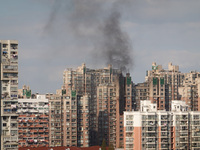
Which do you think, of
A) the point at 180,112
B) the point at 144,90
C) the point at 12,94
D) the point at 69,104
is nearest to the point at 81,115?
the point at 69,104

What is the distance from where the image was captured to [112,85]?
583ft

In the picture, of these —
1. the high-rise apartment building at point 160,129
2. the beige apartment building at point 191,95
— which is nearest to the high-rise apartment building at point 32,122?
the high-rise apartment building at point 160,129

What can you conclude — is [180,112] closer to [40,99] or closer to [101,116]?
[40,99]

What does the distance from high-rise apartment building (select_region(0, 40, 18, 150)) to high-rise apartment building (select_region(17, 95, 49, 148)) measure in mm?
48111

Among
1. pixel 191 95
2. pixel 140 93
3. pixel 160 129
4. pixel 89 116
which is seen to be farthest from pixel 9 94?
pixel 191 95

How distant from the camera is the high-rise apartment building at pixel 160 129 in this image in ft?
414

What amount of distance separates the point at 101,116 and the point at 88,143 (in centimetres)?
982

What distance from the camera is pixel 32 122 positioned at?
15012cm

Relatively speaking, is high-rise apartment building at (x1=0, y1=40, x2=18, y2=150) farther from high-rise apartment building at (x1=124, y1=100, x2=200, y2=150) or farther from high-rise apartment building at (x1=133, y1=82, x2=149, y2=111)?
high-rise apartment building at (x1=133, y1=82, x2=149, y2=111)

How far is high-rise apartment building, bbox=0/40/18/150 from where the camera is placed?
9975 centimetres

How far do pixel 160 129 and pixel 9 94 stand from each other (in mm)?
34706

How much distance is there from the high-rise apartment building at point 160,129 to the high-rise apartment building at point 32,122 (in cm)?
2619

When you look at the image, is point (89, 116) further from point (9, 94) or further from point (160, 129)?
point (9, 94)

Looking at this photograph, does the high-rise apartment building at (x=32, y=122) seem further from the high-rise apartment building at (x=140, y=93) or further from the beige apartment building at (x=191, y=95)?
the beige apartment building at (x=191, y=95)
